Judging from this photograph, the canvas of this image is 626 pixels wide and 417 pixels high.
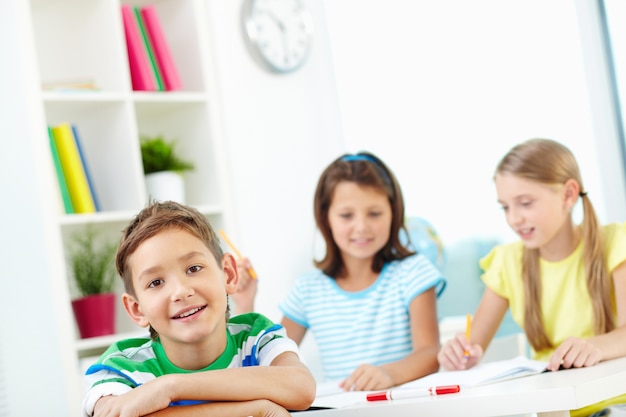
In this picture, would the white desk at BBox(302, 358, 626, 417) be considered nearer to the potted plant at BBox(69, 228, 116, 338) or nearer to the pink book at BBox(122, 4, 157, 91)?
the potted plant at BBox(69, 228, 116, 338)

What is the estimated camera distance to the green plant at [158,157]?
3.02 m

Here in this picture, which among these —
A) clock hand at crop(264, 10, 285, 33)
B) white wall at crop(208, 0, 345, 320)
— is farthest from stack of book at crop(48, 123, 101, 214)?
clock hand at crop(264, 10, 285, 33)

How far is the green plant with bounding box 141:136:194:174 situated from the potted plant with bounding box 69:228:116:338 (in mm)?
337

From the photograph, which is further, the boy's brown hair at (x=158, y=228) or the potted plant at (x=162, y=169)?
the potted plant at (x=162, y=169)

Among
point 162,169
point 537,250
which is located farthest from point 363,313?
point 162,169

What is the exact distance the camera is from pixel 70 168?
2.73 meters

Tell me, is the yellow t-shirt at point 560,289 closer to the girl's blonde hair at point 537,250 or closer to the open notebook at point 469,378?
the girl's blonde hair at point 537,250

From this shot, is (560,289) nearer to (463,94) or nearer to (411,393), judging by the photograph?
(411,393)

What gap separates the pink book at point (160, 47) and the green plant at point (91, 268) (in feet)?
2.06

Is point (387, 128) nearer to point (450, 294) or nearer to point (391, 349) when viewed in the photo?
point (450, 294)

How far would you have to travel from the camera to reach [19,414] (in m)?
2.65

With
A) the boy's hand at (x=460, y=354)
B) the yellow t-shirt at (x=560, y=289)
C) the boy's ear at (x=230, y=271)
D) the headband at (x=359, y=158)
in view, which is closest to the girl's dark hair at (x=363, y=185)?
the headband at (x=359, y=158)

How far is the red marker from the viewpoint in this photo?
1408 mm

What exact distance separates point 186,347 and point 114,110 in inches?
64.3
